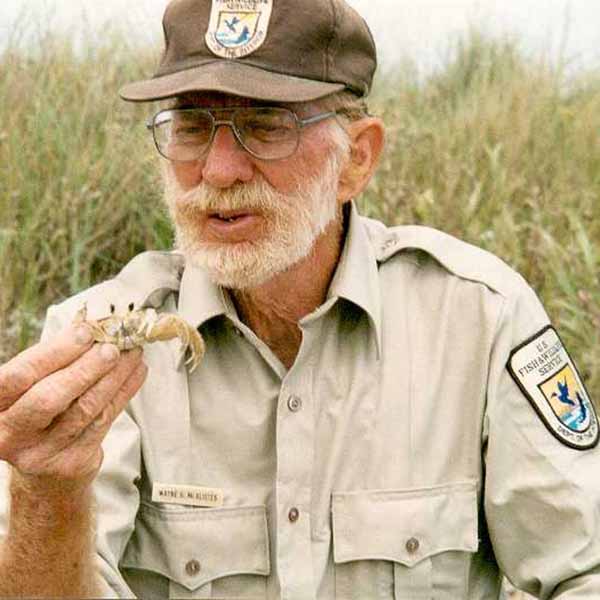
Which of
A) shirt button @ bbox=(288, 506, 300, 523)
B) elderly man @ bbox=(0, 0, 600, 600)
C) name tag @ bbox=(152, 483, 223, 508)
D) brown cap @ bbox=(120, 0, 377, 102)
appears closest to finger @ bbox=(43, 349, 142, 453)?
elderly man @ bbox=(0, 0, 600, 600)

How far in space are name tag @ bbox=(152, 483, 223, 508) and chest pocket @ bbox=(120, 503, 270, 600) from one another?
0.02m

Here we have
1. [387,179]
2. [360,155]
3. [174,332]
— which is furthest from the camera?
[387,179]

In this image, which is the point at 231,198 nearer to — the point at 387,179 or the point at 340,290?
the point at 340,290

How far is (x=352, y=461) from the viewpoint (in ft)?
10.4

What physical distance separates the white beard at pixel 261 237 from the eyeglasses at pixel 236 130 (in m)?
0.07

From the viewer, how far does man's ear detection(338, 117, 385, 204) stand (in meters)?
3.45

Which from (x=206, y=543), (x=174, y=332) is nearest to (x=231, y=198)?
(x=174, y=332)

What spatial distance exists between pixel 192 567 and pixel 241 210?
30.7 inches

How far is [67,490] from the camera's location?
260cm

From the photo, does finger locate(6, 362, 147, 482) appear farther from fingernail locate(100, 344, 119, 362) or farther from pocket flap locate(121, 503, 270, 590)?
pocket flap locate(121, 503, 270, 590)

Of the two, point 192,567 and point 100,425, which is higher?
point 100,425

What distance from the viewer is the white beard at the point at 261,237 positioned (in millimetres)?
3129

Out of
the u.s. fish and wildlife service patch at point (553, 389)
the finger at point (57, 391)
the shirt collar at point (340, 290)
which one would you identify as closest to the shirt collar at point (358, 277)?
the shirt collar at point (340, 290)

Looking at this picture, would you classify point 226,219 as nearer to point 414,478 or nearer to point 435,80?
point 414,478
